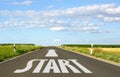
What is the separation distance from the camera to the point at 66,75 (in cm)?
1241

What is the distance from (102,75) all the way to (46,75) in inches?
94.1

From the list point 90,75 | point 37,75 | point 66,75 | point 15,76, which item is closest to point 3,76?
point 15,76

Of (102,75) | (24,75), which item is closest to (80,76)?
(102,75)

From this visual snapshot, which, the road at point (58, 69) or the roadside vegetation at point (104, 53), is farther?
the roadside vegetation at point (104, 53)

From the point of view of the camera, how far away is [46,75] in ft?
40.7

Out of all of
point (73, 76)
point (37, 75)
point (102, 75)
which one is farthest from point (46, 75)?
point (102, 75)

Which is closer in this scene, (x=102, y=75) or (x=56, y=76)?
(x=56, y=76)

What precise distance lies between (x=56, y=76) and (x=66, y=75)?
1.93 ft

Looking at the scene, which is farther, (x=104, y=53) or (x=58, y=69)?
(x=104, y=53)

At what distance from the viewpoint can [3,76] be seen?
12.1 metres

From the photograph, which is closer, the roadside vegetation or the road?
the road

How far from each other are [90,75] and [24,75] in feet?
9.07

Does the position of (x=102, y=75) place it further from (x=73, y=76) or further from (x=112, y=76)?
(x=73, y=76)

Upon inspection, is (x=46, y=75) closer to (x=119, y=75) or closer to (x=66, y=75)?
(x=66, y=75)
